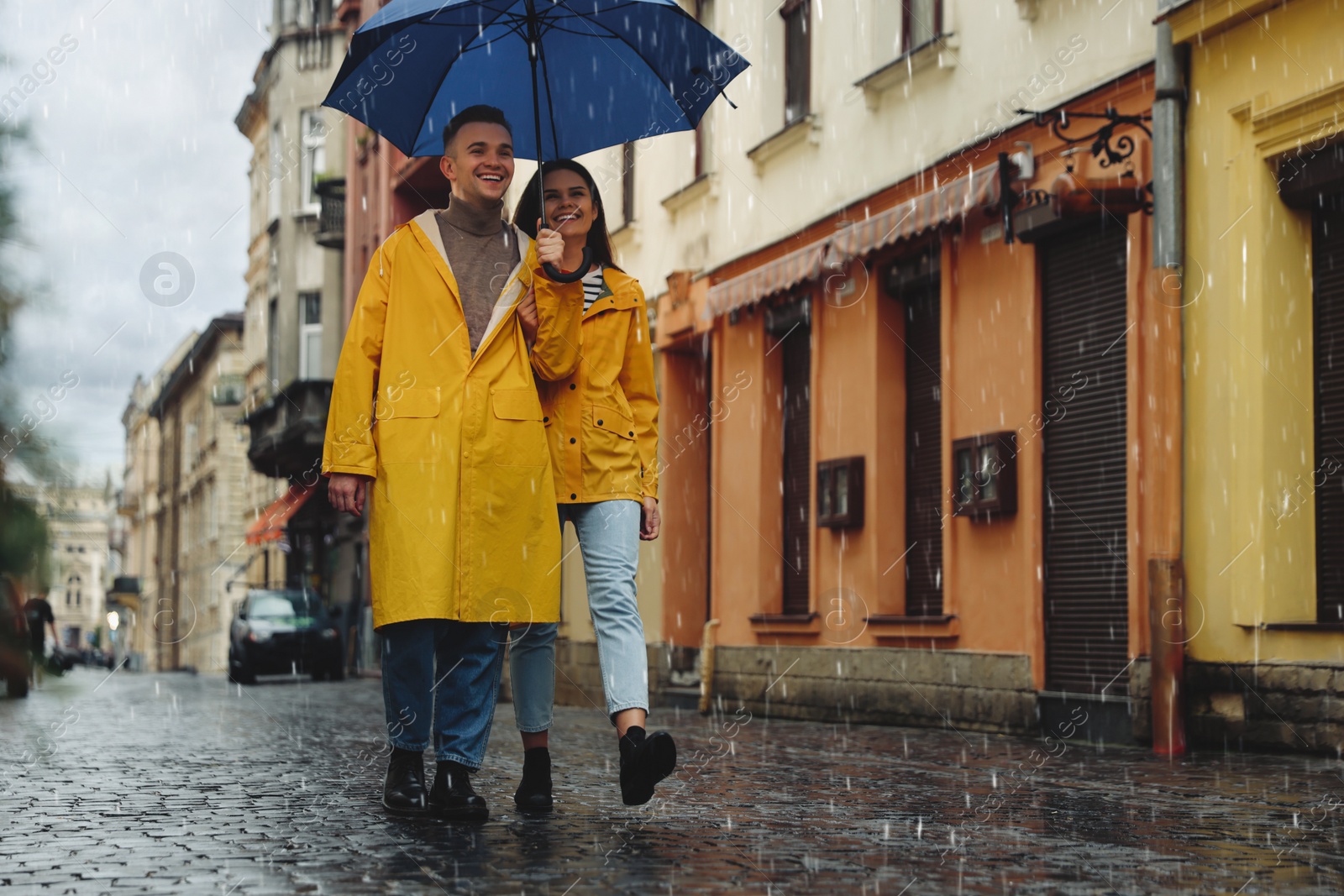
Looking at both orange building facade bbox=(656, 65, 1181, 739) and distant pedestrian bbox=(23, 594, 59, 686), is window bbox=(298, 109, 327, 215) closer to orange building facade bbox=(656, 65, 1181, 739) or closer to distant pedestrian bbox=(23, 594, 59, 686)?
orange building facade bbox=(656, 65, 1181, 739)

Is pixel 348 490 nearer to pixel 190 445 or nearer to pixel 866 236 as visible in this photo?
pixel 866 236

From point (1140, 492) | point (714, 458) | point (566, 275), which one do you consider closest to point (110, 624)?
point (714, 458)

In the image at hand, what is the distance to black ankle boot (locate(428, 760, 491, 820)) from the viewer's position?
521cm

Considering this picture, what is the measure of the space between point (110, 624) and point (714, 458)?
43312 millimetres

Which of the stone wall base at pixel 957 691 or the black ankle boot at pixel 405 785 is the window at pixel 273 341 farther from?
the black ankle boot at pixel 405 785

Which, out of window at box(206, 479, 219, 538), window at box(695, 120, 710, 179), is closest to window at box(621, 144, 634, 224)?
window at box(695, 120, 710, 179)

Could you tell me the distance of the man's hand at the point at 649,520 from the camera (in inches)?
222

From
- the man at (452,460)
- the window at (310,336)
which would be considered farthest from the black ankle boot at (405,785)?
the window at (310,336)

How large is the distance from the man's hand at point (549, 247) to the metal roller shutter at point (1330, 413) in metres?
5.35

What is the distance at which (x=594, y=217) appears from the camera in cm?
565

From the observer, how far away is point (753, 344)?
16.4m

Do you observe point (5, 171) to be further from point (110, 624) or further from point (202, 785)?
point (110, 624)

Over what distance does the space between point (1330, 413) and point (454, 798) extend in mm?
5790

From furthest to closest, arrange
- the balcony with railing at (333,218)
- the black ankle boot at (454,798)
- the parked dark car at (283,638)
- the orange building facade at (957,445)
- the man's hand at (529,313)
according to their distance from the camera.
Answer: the balcony with railing at (333,218), the parked dark car at (283,638), the orange building facade at (957,445), the man's hand at (529,313), the black ankle boot at (454,798)
